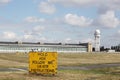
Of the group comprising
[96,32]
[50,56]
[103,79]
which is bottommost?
[103,79]

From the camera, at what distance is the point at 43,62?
2578 centimetres

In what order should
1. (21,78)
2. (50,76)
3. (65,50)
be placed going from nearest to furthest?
(21,78), (50,76), (65,50)

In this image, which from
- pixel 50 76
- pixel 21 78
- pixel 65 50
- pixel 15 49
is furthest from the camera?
pixel 65 50

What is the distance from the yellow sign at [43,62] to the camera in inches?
1013

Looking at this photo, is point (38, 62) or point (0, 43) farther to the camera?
point (0, 43)

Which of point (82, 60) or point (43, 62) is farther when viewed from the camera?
point (82, 60)

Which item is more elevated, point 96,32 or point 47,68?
point 96,32

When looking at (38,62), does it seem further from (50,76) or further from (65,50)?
(65,50)

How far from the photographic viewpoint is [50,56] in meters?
25.8

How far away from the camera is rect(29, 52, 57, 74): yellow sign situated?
1013 inches

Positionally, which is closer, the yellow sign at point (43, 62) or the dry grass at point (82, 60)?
the yellow sign at point (43, 62)

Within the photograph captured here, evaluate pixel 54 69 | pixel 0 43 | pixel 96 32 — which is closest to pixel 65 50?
pixel 96 32

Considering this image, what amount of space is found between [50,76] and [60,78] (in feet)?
5.17

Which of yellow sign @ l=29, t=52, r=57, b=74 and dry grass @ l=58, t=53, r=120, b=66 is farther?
dry grass @ l=58, t=53, r=120, b=66
